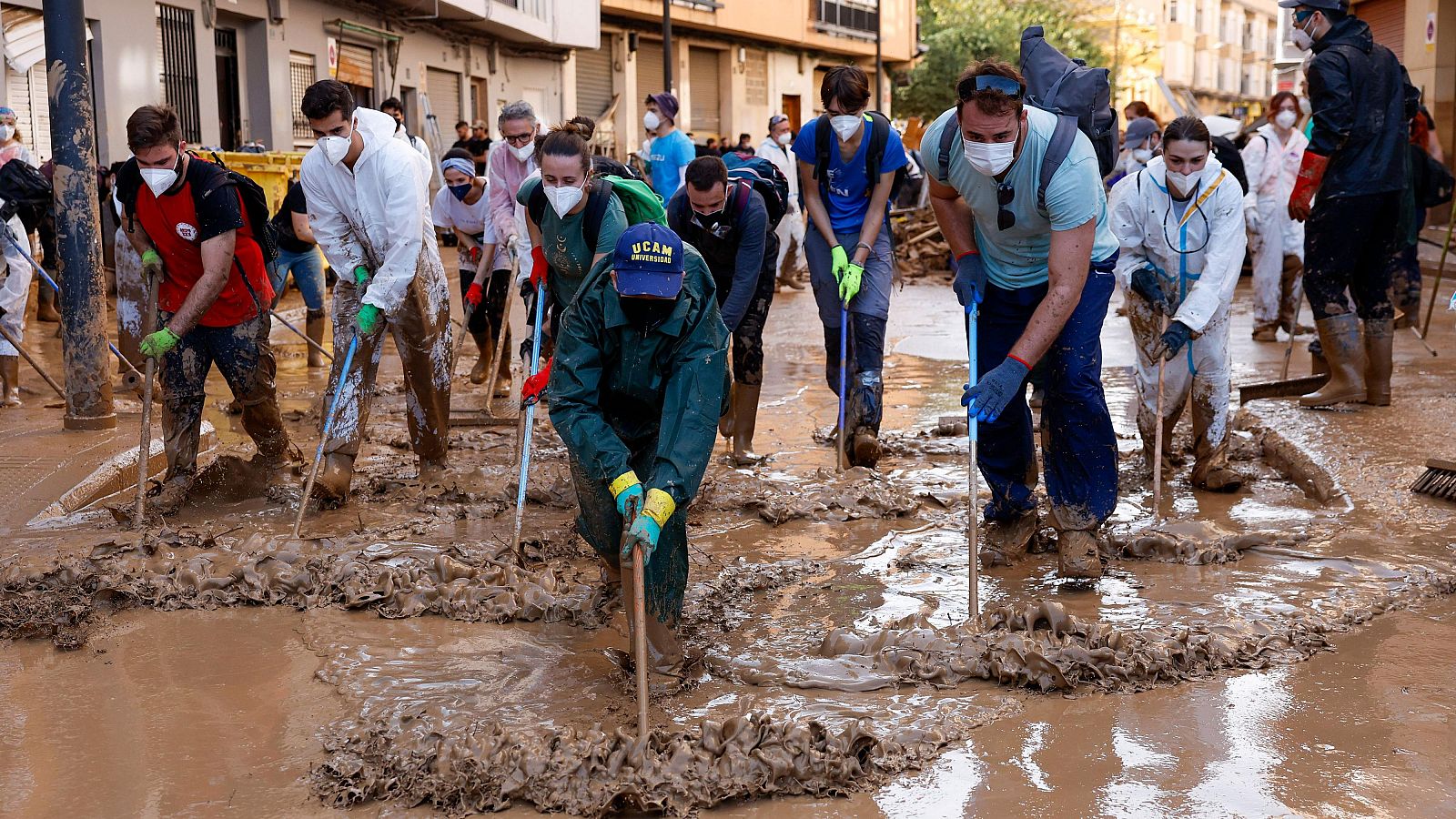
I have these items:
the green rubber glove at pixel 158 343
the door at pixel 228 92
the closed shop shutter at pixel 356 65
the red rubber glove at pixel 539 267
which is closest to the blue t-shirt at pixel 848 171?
the red rubber glove at pixel 539 267

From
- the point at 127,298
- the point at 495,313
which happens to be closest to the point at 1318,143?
the point at 495,313

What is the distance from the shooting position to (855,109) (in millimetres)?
6902

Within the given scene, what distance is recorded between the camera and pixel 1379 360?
7312mm

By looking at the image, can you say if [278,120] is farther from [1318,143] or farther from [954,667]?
[954,667]

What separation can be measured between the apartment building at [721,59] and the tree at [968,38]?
1867 mm

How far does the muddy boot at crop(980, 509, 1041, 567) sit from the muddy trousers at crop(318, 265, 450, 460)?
2.79 metres

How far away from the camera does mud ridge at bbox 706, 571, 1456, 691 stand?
156 inches

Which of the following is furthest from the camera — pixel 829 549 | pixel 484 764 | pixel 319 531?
pixel 319 531

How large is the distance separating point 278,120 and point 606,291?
15.5 metres

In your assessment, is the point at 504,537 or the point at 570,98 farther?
the point at 570,98

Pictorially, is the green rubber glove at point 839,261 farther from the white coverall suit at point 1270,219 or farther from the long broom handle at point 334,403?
the white coverall suit at point 1270,219

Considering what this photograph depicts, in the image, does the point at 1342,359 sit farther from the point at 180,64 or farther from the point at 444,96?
the point at 444,96

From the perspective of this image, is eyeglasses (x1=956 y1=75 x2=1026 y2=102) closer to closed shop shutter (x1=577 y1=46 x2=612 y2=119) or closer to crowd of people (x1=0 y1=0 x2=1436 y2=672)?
crowd of people (x1=0 y1=0 x2=1436 y2=672)

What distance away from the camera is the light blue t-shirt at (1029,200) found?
4.55m
